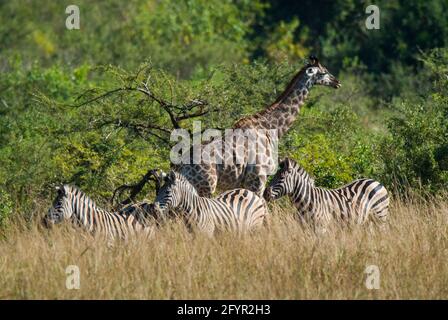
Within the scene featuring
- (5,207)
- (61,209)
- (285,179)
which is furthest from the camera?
(5,207)

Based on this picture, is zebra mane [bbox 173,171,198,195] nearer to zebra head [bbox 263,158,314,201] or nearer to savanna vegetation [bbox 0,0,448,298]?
savanna vegetation [bbox 0,0,448,298]

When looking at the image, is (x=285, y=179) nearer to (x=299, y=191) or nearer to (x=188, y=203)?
(x=299, y=191)

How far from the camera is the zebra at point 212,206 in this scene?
39.2ft

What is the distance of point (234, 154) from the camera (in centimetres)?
1345

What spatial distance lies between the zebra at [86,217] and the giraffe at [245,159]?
1.26m

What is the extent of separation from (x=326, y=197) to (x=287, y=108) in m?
1.85

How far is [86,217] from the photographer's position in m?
12.0

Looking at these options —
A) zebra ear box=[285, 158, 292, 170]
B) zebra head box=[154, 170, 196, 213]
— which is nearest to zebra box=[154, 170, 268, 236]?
zebra head box=[154, 170, 196, 213]

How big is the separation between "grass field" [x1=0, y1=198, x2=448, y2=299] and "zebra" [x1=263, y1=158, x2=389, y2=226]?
28.5 inches

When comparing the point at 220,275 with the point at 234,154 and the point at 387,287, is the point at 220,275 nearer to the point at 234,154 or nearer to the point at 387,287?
the point at 387,287

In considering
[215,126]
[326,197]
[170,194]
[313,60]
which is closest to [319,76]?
[313,60]

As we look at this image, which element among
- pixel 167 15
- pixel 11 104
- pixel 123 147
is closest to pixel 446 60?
pixel 123 147
